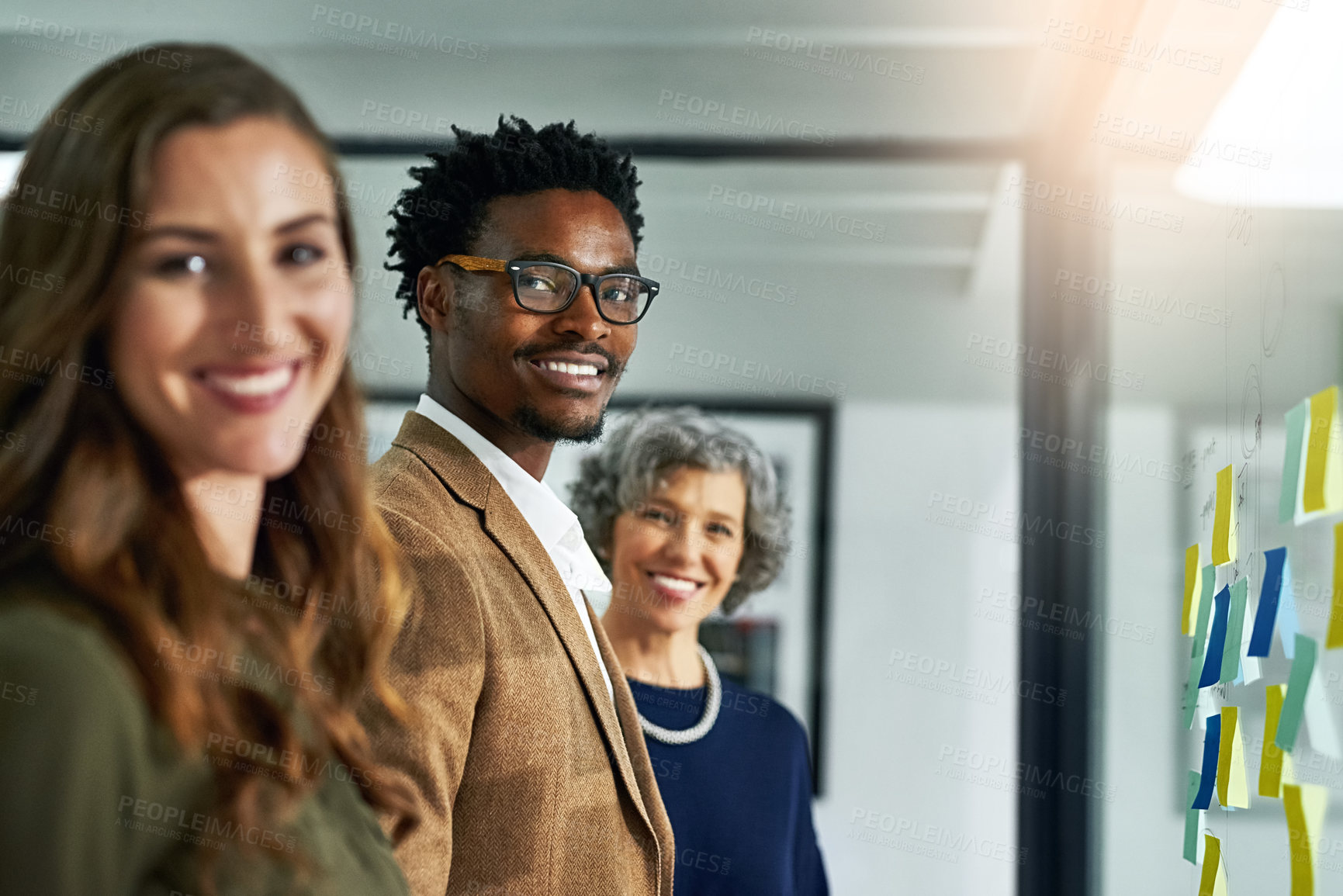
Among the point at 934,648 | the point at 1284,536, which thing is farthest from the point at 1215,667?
the point at 934,648

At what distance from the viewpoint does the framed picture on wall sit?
2.84 m

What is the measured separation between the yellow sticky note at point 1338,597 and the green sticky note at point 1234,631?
22 cm

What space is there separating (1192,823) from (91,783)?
1279 millimetres

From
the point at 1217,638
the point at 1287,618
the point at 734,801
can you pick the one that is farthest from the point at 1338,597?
the point at 734,801

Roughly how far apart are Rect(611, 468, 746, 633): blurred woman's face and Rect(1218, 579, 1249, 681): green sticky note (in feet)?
3.59

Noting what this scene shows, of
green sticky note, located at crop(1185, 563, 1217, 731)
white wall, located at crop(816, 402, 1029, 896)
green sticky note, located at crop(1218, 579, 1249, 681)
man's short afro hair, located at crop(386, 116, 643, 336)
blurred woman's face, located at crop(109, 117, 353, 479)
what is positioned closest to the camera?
blurred woman's face, located at crop(109, 117, 353, 479)

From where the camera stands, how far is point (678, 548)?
7.23ft

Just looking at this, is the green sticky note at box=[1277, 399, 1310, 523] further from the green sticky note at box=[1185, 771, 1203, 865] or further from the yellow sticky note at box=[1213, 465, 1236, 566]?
the green sticky note at box=[1185, 771, 1203, 865]

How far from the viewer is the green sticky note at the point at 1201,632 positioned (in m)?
1.35

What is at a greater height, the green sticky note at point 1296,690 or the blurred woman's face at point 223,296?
the blurred woman's face at point 223,296

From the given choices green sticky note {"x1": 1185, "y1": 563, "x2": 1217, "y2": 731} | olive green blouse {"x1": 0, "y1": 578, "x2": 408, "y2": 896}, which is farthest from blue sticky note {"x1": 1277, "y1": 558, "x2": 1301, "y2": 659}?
olive green blouse {"x1": 0, "y1": 578, "x2": 408, "y2": 896}

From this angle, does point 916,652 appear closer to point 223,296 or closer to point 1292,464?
point 1292,464

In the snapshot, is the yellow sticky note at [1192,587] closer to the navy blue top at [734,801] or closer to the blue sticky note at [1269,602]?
the blue sticky note at [1269,602]

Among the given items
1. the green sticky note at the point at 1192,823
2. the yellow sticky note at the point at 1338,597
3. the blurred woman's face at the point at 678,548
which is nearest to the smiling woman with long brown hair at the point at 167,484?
the yellow sticky note at the point at 1338,597
